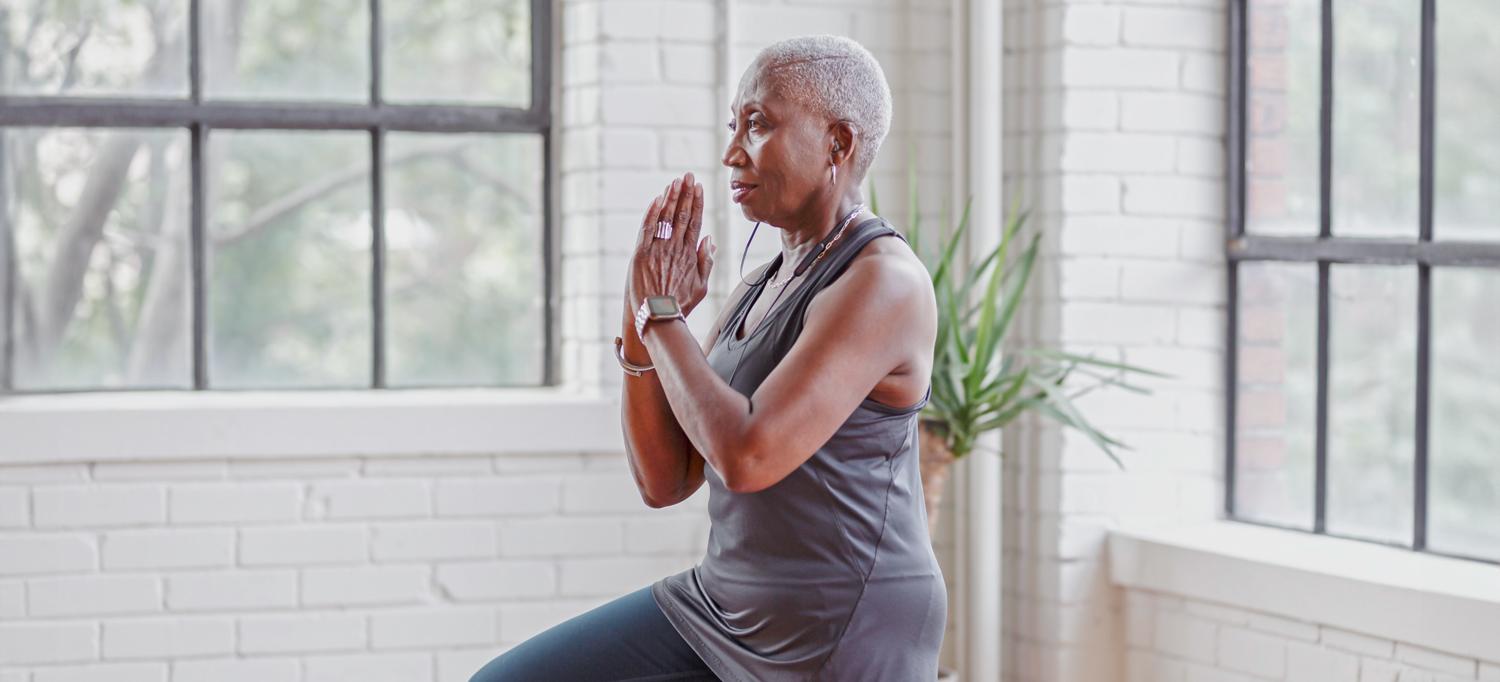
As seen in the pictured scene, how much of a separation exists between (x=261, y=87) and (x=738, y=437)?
239 cm

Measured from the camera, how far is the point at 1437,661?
3186 mm

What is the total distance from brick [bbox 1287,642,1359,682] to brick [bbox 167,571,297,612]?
222 cm

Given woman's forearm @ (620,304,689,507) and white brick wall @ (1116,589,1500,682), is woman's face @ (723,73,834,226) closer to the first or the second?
woman's forearm @ (620,304,689,507)

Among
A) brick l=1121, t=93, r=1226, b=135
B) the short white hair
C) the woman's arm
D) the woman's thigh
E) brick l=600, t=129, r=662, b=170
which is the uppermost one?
brick l=1121, t=93, r=1226, b=135

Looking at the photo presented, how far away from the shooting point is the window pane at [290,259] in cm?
392

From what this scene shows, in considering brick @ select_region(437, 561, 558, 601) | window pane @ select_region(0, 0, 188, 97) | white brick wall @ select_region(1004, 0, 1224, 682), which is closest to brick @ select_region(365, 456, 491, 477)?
brick @ select_region(437, 561, 558, 601)

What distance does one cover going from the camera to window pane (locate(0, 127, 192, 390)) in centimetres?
381

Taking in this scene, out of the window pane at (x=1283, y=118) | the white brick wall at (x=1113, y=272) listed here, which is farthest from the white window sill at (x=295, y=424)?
the window pane at (x=1283, y=118)

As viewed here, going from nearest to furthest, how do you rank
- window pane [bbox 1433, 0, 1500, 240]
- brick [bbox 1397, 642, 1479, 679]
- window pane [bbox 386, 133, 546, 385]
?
brick [bbox 1397, 642, 1479, 679] → window pane [bbox 1433, 0, 1500, 240] → window pane [bbox 386, 133, 546, 385]

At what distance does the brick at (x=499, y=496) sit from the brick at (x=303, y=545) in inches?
8.2

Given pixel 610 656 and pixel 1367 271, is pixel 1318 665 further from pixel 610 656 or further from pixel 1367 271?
pixel 610 656

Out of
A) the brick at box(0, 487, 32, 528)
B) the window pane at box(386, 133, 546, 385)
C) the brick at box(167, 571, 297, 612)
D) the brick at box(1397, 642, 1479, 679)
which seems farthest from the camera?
the window pane at box(386, 133, 546, 385)

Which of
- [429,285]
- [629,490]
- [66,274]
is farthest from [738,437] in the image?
[66,274]

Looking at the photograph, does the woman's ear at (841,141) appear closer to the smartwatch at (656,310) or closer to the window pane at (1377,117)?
the smartwatch at (656,310)
